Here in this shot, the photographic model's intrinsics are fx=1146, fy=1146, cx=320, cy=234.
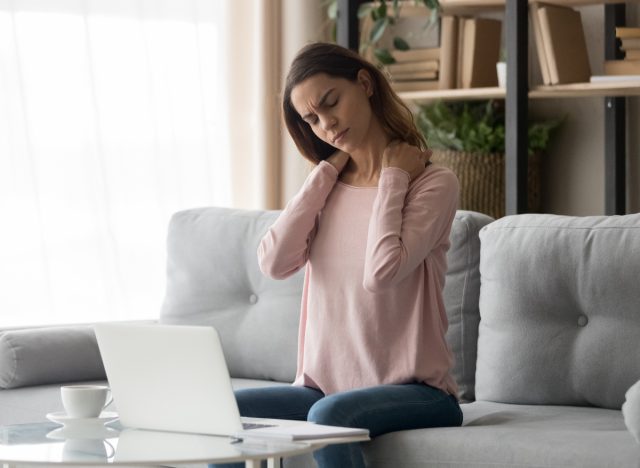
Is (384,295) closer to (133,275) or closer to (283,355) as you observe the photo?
(283,355)

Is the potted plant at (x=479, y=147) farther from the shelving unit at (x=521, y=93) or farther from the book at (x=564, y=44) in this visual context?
the book at (x=564, y=44)

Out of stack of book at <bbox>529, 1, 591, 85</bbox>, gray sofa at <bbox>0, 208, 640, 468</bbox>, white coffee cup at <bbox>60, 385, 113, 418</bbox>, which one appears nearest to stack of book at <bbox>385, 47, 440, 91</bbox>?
stack of book at <bbox>529, 1, 591, 85</bbox>

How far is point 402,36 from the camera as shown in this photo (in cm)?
402

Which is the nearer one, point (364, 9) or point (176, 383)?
point (176, 383)

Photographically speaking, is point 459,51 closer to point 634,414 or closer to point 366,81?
point 366,81

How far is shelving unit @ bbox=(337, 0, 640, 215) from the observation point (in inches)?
123

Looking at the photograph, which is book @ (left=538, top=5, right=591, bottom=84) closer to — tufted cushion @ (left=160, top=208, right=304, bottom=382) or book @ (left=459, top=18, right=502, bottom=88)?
book @ (left=459, top=18, right=502, bottom=88)

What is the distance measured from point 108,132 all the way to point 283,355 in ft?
4.04

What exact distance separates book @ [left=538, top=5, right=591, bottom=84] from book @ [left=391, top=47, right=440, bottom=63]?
Result: 0.43 meters

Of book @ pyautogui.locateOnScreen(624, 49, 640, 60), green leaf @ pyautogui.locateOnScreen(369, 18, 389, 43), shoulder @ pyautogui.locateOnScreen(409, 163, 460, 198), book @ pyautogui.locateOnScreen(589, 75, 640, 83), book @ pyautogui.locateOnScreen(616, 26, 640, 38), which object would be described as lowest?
shoulder @ pyautogui.locateOnScreen(409, 163, 460, 198)

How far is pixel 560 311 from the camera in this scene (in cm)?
230

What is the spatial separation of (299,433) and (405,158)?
76cm

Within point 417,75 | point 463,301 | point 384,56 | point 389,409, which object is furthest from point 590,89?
point 389,409

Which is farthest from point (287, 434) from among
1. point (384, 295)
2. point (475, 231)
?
point (475, 231)
